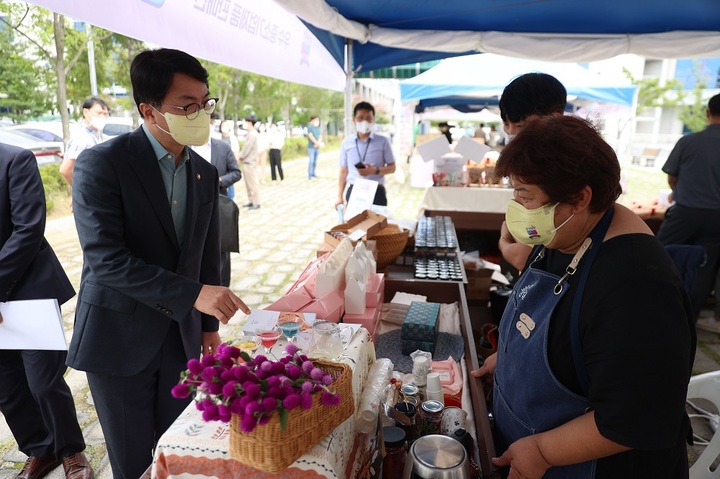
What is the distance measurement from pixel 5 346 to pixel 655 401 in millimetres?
2440

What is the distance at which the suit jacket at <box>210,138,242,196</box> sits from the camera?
4.83 m

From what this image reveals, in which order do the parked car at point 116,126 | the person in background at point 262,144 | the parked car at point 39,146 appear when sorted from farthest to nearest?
1. the parked car at point 116,126
2. the person in background at point 262,144
3. the parked car at point 39,146

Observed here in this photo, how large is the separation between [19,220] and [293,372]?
5.82 feet

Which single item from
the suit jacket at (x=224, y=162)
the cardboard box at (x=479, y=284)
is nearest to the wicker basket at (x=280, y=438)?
the cardboard box at (x=479, y=284)

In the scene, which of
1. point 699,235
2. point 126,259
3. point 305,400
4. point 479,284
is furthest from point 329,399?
point 699,235

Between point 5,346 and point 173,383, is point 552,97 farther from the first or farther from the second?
point 5,346

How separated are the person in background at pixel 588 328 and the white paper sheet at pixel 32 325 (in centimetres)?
180

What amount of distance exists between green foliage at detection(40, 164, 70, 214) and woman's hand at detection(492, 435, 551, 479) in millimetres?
9830

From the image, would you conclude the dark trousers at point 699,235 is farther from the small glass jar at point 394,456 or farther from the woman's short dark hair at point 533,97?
the small glass jar at point 394,456

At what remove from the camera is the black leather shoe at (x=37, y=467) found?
7.90 feet

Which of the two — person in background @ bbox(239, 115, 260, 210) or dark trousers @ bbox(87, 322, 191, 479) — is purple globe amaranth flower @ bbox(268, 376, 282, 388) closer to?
dark trousers @ bbox(87, 322, 191, 479)

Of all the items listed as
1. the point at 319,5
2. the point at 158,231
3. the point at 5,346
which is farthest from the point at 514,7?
the point at 5,346

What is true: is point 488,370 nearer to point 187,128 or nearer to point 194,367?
point 194,367

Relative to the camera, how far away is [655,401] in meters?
0.92
